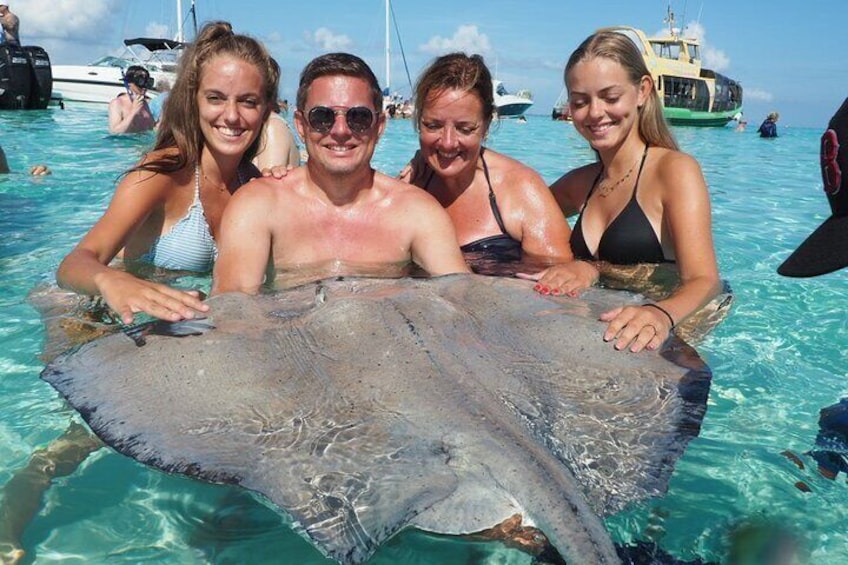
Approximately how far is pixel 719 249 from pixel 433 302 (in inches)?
243

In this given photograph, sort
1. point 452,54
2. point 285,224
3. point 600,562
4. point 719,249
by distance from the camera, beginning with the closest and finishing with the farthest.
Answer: point 600,562, point 285,224, point 452,54, point 719,249

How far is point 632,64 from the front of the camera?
4.32 metres

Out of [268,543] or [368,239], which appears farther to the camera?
[368,239]

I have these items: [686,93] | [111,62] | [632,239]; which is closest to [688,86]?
[686,93]

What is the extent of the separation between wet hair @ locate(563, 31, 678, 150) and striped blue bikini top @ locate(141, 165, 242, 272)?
2.61m

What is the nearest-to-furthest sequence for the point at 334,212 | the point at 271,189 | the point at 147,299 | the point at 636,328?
the point at 636,328, the point at 147,299, the point at 271,189, the point at 334,212

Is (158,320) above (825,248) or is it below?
below

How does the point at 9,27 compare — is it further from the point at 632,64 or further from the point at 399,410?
the point at 399,410

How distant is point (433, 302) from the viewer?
272 centimetres

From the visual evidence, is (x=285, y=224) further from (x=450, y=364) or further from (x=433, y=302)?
(x=450, y=364)

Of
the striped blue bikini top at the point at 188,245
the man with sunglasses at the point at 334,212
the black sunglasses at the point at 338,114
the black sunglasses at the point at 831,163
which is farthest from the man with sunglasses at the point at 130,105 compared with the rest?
the black sunglasses at the point at 831,163

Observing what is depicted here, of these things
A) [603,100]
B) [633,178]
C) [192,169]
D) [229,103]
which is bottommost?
[192,169]

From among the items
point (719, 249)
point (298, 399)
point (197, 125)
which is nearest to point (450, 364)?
point (298, 399)

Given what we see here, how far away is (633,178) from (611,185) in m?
0.20
